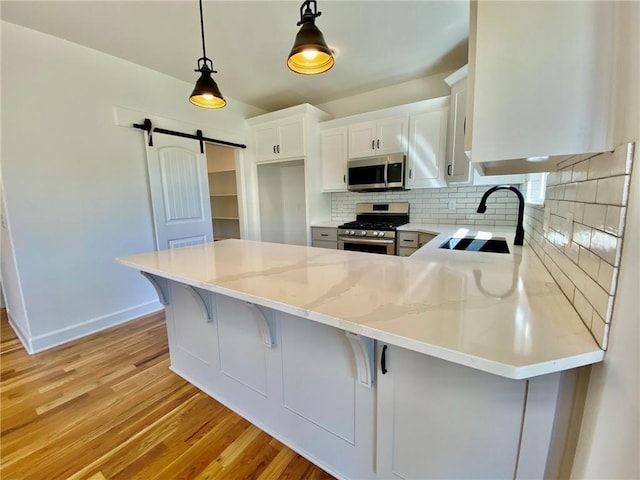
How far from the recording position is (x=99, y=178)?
263cm

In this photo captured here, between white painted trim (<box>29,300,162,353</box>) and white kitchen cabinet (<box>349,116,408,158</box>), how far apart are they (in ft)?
10.1

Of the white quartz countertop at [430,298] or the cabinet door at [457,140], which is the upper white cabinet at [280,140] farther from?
the white quartz countertop at [430,298]

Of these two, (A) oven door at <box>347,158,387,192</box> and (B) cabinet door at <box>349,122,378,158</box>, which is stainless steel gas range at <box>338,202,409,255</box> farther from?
(B) cabinet door at <box>349,122,378,158</box>

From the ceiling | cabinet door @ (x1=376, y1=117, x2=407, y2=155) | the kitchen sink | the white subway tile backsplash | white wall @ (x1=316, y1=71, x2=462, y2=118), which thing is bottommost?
the kitchen sink

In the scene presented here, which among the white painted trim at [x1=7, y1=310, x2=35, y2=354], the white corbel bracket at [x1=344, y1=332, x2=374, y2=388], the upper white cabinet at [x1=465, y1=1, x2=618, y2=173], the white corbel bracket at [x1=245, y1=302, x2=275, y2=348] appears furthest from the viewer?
the white painted trim at [x1=7, y1=310, x2=35, y2=354]

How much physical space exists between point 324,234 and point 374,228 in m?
0.73

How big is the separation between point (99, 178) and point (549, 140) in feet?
11.0

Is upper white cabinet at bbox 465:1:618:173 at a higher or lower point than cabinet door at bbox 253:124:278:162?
lower

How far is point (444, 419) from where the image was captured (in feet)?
2.98

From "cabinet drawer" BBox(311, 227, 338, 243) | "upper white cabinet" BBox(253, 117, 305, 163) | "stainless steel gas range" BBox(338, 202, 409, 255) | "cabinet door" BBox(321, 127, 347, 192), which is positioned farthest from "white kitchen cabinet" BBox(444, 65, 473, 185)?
"upper white cabinet" BBox(253, 117, 305, 163)

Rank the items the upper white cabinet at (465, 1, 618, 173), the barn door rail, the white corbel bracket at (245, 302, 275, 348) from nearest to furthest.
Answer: the upper white cabinet at (465, 1, 618, 173) < the white corbel bracket at (245, 302, 275, 348) < the barn door rail

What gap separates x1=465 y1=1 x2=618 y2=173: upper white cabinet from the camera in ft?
2.04

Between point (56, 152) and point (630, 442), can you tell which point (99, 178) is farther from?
point (630, 442)

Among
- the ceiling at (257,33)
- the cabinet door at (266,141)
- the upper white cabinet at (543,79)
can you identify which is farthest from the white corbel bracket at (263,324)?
the cabinet door at (266,141)
